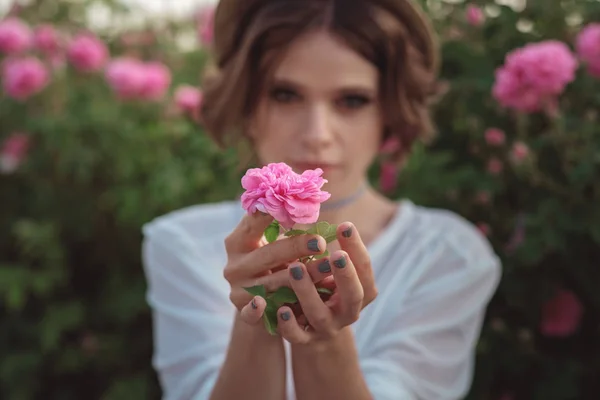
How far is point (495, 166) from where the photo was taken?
2.25 metres

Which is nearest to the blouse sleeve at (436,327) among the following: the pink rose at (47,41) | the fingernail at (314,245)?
the fingernail at (314,245)

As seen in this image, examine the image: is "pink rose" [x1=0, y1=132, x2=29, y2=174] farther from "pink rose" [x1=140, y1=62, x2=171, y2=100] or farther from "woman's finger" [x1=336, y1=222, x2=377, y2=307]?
"woman's finger" [x1=336, y1=222, x2=377, y2=307]

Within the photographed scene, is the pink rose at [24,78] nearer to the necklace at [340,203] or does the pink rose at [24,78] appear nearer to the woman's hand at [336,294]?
the necklace at [340,203]

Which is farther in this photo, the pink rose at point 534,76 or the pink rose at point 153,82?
the pink rose at point 153,82

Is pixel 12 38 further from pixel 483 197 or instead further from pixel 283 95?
pixel 483 197

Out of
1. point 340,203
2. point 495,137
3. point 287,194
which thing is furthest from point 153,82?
point 287,194

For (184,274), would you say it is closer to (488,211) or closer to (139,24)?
(488,211)

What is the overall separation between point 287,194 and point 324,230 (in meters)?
0.13

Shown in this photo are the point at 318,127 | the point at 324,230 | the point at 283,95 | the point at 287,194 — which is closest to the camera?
the point at 287,194

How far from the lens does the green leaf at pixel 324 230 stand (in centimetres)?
117

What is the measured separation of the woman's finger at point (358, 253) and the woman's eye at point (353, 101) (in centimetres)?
55

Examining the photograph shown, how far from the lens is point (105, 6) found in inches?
146

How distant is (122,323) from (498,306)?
58.0 inches

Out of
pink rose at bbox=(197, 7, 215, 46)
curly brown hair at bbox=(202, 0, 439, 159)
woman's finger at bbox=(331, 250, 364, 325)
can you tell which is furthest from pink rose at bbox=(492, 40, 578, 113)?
pink rose at bbox=(197, 7, 215, 46)
